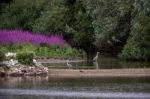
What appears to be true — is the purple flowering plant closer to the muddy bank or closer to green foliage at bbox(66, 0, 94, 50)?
green foliage at bbox(66, 0, 94, 50)

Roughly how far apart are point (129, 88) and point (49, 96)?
4.95 m

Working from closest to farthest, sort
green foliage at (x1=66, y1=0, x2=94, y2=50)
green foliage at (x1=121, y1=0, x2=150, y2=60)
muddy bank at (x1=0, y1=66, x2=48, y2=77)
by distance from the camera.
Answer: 1. muddy bank at (x1=0, y1=66, x2=48, y2=77)
2. green foliage at (x1=121, y1=0, x2=150, y2=60)
3. green foliage at (x1=66, y1=0, x2=94, y2=50)

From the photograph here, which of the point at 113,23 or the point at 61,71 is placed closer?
the point at 61,71

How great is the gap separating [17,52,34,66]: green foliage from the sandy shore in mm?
1686

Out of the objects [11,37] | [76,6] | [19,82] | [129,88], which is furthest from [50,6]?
[129,88]

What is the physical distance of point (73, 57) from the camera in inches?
2280

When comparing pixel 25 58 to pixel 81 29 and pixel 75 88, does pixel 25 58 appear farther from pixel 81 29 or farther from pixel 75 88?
pixel 81 29

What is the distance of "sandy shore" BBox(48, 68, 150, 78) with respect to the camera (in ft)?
141

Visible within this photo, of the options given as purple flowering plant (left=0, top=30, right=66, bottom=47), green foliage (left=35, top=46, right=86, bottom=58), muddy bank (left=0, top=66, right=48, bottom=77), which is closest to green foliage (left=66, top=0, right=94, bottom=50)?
purple flowering plant (left=0, top=30, right=66, bottom=47)

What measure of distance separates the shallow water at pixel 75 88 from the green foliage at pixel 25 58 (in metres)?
3.34

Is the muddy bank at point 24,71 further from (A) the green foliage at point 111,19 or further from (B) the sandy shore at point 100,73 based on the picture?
(A) the green foliage at point 111,19

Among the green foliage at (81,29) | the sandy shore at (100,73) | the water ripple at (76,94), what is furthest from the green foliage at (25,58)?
the green foliage at (81,29)

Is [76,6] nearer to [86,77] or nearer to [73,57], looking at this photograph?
[73,57]

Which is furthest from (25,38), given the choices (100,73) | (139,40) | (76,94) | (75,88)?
(76,94)
